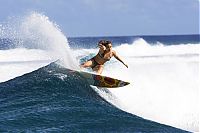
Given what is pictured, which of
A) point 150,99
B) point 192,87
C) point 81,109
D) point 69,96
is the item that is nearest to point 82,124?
point 81,109

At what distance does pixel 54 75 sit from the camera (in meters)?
11.1

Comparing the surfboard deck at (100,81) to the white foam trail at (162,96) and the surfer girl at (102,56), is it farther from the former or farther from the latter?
the surfer girl at (102,56)

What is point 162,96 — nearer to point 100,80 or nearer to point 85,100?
point 100,80

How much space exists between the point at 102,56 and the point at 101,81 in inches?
34.1

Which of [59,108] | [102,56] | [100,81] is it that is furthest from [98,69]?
[59,108]

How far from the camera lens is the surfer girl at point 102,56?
11.0 m

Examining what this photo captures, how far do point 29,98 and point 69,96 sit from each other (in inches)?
35.2

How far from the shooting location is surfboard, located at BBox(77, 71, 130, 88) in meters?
10.5

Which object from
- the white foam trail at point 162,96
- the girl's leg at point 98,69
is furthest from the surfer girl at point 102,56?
the white foam trail at point 162,96

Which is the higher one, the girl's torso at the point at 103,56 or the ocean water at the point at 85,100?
the girl's torso at the point at 103,56

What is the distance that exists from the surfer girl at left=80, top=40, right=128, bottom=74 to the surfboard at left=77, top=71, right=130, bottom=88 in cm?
57

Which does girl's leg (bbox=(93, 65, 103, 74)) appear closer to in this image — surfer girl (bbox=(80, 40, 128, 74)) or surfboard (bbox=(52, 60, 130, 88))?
surfer girl (bbox=(80, 40, 128, 74))

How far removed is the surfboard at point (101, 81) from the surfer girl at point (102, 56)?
0.57 metres

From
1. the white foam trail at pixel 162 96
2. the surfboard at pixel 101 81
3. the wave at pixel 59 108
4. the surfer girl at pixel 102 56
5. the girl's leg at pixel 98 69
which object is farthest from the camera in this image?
the girl's leg at pixel 98 69
